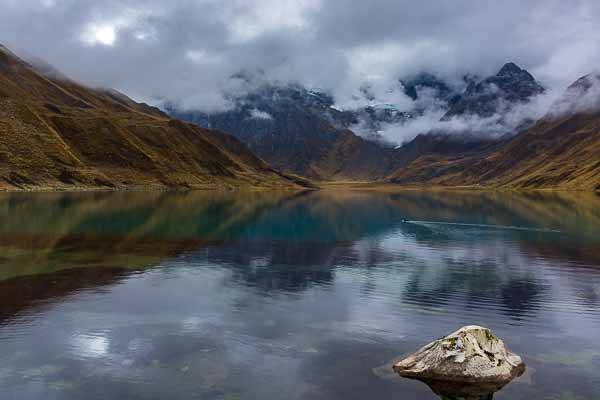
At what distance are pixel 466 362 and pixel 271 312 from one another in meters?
16.6

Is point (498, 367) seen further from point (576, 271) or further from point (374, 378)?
point (576, 271)

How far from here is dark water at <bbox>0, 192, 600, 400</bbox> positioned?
81.5ft

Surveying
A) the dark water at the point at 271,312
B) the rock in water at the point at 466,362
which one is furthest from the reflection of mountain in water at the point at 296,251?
the rock in water at the point at 466,362

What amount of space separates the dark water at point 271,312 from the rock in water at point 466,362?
0.85 metres

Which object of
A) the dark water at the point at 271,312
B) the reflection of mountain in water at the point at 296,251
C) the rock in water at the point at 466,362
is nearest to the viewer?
the rock in water at the point at 466,362

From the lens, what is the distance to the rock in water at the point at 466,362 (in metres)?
24.5

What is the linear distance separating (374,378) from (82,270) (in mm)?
37457

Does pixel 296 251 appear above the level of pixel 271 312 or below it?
above

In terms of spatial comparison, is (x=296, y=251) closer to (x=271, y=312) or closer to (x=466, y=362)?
(x=271, y=312)

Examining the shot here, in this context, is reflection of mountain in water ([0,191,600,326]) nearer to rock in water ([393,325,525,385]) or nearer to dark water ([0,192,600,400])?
dark water ([0,192,600,400])

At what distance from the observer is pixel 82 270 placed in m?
51.9

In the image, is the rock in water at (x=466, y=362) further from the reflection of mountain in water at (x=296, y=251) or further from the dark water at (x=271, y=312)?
the reflection of mountain in water at (x=296, y=251)

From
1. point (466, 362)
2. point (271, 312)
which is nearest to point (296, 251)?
point (271, 312)

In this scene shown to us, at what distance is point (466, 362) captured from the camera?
81.1ft
